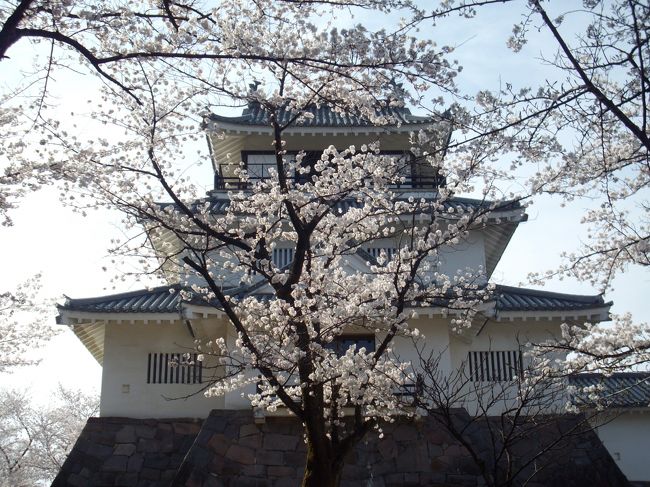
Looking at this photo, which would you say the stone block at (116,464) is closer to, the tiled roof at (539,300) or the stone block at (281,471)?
the stone block at (281,471)

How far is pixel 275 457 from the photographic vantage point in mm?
12602

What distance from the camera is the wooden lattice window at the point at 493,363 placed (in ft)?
45.3

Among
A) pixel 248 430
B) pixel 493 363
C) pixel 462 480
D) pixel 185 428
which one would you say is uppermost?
pixel 493 363

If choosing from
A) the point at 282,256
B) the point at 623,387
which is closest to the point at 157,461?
the point at 282,256

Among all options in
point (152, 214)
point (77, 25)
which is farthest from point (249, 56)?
point (152, 214)

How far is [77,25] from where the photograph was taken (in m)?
6.89

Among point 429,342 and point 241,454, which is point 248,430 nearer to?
point 241,454

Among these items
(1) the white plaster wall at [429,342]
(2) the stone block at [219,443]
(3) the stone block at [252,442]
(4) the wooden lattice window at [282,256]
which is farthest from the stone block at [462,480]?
(4) the wooden lattice window at [282,256]

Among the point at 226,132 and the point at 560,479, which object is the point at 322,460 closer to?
the point at 560,479

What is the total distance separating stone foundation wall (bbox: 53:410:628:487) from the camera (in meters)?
12.4

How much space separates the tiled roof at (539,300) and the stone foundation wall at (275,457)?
2.04 meters

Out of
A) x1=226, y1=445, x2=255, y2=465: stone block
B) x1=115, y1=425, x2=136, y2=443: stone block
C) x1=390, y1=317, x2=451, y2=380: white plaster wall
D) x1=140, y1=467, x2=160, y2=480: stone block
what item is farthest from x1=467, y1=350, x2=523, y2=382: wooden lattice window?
x1=115, y1=425, x2=136, y2=443: stone block

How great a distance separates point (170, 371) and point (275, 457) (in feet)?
9.20

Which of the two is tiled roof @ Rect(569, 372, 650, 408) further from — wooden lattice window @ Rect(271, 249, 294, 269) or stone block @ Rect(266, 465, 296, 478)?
wooden lattice window @ Rect(271, 249, 294, 269)
